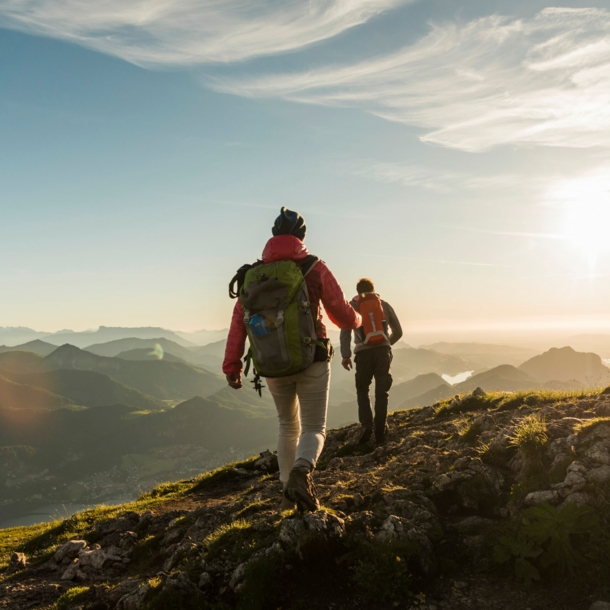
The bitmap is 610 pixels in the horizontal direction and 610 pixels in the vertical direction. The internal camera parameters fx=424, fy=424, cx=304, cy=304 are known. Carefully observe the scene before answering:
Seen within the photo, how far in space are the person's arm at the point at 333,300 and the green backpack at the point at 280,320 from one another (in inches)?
13.7

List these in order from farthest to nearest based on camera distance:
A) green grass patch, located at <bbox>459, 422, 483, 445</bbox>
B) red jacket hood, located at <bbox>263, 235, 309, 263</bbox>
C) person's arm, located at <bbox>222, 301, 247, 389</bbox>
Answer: green grass patch, located at <bbox>459, 422, 483, 445</bbox>, person's arm, located at <bbox>222, 301, 247, 389</bbox>, red jacket hood, located at <bbox>263, 235, 309, 263</bbox>

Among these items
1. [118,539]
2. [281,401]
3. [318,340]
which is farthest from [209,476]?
[318,340]

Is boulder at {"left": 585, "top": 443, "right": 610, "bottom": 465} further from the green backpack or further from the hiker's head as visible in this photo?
the hiker's head

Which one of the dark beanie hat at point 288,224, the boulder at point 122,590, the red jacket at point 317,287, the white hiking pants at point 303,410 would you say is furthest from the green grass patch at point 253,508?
the dark beanie hat at point 288,224

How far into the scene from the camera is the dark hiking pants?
10641 millimetres

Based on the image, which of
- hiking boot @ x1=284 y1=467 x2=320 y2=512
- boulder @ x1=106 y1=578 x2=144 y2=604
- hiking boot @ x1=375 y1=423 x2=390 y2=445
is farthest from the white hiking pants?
hiking boot @ x1=375 y1=423 x2=390 y2=445

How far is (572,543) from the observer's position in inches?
177

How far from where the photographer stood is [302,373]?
226 inches

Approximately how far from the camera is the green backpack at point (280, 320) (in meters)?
5.48

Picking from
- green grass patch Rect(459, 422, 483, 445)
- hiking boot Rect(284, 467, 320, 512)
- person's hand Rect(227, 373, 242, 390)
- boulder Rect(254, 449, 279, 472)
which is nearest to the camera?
hiking boot Rect(284, 467, 320, 512)

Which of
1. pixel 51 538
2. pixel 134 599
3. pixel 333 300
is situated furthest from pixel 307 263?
pixel 51 538

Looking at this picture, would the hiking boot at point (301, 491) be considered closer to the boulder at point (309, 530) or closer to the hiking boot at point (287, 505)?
the boulder at point (309, 530)

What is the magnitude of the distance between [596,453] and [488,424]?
124 inches

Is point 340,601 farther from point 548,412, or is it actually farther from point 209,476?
point 209,476
